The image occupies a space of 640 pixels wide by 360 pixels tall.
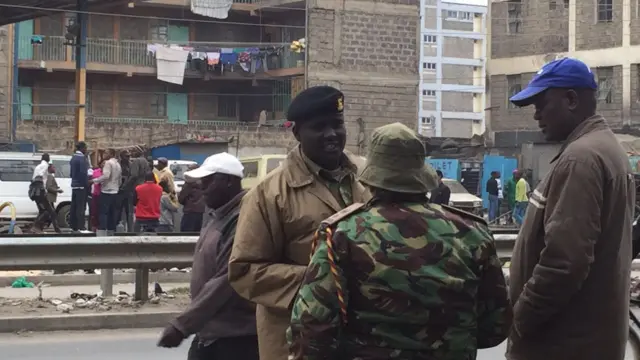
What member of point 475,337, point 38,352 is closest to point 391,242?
point 475,337

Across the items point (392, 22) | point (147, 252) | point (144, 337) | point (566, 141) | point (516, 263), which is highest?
point (392, 22)

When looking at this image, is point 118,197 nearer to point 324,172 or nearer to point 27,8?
point 27,8

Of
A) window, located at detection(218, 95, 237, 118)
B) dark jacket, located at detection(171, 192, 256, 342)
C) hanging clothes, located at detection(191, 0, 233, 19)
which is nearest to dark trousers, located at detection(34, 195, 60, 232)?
dark jacket, located at detection(171, 192, 256, 342)

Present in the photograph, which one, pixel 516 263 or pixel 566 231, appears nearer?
pixel 566 231

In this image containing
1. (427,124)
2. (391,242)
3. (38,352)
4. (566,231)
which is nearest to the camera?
(391,242)

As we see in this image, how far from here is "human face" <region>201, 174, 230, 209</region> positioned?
171 inches

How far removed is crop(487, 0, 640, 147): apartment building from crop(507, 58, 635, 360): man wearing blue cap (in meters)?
37.6

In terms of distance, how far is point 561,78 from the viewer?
Result: 3643 millimetres

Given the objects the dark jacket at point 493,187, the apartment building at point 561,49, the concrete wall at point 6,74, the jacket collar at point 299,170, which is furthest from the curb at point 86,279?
the apartment building at point 561,49

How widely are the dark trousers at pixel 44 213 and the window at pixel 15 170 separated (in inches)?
111

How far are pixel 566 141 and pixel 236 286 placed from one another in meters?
1.33

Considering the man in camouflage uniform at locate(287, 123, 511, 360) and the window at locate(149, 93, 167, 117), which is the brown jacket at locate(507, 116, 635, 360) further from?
the window at locate(149, 93, 167, 117)

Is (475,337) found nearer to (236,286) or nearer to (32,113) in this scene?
(236,286)

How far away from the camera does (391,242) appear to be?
A: 2.72m
